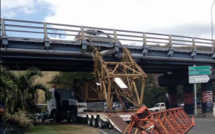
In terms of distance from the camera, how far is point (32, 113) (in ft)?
66.2

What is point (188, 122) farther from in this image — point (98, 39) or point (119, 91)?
point (98, 39)

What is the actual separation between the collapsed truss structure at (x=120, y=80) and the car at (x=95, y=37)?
1229mm

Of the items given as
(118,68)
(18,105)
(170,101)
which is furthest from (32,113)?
(170,101)

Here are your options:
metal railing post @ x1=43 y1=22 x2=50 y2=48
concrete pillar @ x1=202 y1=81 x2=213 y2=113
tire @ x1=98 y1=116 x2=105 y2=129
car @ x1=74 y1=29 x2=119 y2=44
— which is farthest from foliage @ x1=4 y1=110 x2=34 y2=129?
concrete pillar @ x1=202 y1=81 x2=213 y2=113

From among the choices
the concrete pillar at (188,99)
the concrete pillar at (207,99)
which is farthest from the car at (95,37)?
the concrete pillar at (188,99)

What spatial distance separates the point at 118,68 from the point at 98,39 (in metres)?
3.28

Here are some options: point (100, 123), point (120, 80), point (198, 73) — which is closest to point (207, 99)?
point (198, 73)

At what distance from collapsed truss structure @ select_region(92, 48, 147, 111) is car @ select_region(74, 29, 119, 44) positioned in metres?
1.23

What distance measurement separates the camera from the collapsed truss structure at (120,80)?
2322 centimetres

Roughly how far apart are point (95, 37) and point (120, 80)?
5629 mm

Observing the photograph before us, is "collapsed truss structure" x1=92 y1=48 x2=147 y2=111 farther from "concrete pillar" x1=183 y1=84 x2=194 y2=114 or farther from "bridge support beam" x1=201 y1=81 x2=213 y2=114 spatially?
"concrete pillar" x1=183 y1=84 x2=194 y2=114

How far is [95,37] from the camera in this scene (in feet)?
90.0

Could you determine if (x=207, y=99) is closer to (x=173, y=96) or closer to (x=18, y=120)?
(x=173, y=96)

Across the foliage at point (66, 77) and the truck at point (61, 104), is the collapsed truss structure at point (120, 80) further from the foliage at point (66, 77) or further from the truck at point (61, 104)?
the foliage at point (66, 77)
